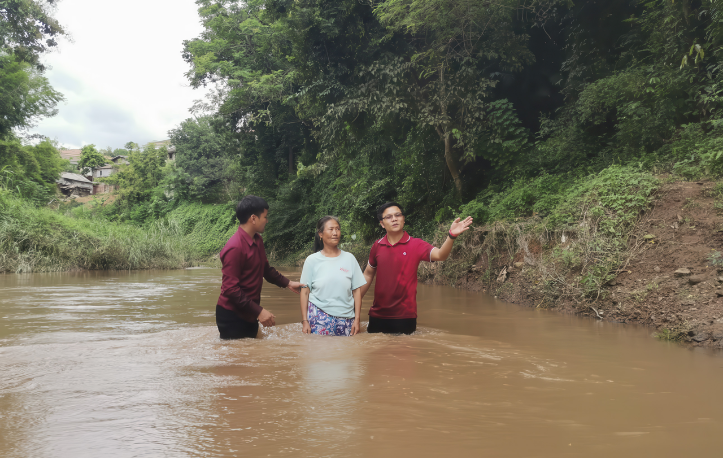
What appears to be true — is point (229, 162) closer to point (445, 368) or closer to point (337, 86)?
point (337, 86)

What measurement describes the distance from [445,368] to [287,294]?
24.3 feet

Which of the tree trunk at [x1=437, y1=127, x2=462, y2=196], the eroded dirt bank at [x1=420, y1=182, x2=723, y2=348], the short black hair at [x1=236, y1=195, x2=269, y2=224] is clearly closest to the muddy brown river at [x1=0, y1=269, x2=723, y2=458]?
the eroded dirt bank at [x1=420, y1=182, x2=723, y2=348]

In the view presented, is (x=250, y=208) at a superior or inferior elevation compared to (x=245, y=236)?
superior

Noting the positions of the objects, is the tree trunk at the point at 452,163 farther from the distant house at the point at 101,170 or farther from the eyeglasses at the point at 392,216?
the distant house at the point at 101,170

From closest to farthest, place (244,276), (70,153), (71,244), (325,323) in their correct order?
(244,276), (325,323), (71,244), (70,153)

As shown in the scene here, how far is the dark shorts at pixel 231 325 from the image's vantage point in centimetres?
489

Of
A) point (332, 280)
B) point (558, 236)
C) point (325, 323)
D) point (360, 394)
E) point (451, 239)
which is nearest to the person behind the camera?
point (360, 394)

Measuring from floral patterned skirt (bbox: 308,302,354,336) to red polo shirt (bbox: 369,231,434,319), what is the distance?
1.27 feet

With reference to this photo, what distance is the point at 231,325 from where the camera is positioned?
194 inches

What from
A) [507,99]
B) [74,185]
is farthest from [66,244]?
[74,185]

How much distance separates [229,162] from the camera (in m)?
41.3

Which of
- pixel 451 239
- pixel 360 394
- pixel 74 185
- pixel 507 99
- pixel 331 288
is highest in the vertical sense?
pixel 74 185

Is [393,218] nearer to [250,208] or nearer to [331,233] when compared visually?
[331,233]

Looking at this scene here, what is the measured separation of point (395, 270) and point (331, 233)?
0.74 meters
